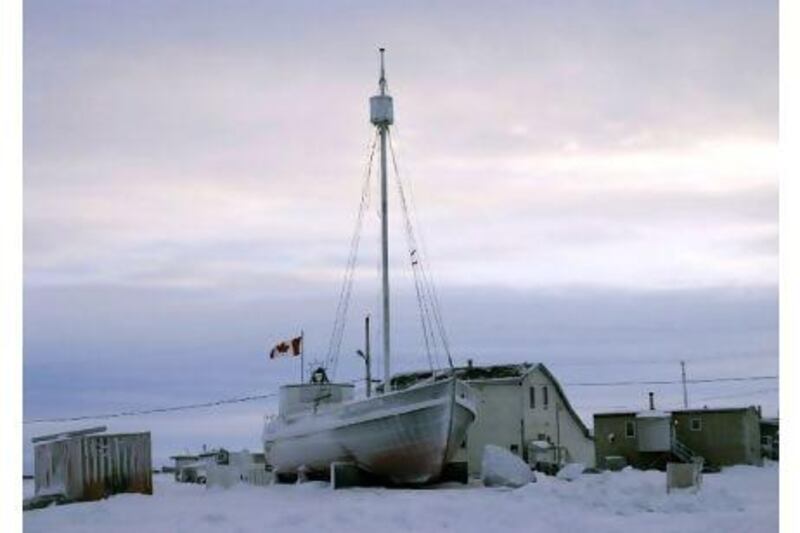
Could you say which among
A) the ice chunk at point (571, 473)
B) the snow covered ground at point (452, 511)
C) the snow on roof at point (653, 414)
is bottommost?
the ice chunk at point (571, 473)

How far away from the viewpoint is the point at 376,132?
41.4 m

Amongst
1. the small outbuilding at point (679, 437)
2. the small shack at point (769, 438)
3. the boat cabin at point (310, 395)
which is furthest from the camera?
the small shack at point (769, 438)

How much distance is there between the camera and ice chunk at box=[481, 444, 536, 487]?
110 feet

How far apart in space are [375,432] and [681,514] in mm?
15319

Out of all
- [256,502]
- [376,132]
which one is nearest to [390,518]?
[256,502]

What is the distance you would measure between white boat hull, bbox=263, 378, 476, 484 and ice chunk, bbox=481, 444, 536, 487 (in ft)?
Result: 6.14

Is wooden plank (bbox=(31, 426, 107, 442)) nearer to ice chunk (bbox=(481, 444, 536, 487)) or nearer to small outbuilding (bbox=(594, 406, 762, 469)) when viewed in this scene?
ice chunk (bbox=(481, 444, 536, 487))

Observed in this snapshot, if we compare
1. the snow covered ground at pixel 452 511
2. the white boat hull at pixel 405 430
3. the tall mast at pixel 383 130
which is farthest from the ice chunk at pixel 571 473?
the tall mast at pixel 383 130

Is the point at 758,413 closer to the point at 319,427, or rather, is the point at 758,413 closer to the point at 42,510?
the point at 319,427

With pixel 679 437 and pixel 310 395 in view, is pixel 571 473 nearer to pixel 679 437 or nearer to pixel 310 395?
pixel 310 395

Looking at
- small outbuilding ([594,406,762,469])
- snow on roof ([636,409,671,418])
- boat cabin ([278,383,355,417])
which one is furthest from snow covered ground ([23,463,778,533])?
snow on roof ([636,409,671,418])

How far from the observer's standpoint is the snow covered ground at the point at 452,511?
803 inches

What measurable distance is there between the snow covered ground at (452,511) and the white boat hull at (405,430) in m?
5.32

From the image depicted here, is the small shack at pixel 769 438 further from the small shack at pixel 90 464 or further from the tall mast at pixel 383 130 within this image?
the small shack at pixel 90 464
